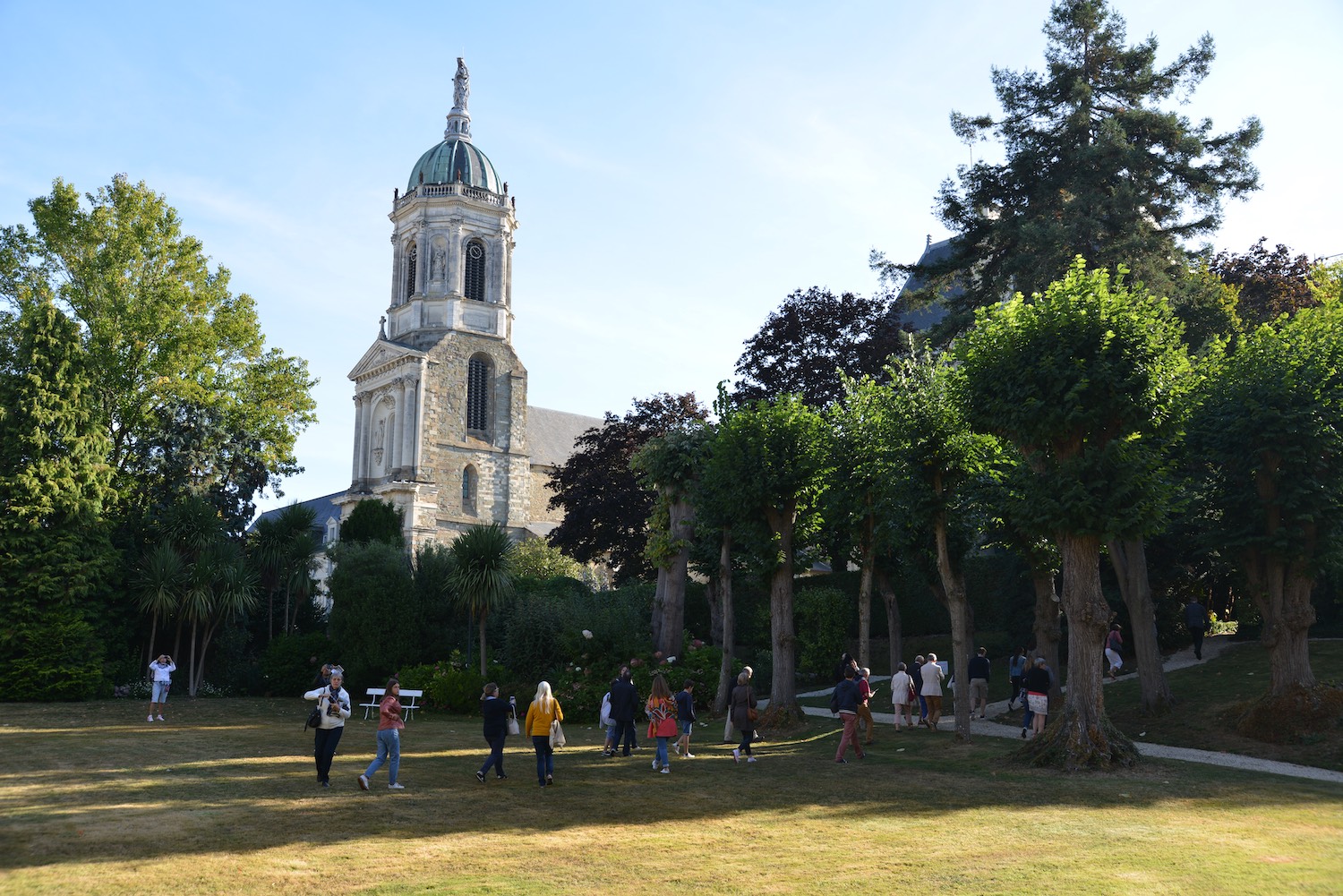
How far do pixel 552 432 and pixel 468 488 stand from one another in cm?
1622

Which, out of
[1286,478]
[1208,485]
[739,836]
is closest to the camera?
[739,836]

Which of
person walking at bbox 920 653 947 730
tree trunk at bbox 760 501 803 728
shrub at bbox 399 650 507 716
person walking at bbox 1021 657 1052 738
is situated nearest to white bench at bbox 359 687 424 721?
shrub at bbox 399 650 507 716

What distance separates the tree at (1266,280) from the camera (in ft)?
104

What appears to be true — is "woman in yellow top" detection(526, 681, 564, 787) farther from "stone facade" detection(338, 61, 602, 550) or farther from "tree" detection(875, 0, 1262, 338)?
"stone facade" detection(338, 61, 602, 550)

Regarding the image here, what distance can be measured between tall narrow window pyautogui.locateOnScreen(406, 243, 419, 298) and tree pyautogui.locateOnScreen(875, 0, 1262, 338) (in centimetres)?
4628

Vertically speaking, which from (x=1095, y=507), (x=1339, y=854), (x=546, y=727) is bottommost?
(x=1339, y=854)

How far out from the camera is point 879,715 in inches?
1020

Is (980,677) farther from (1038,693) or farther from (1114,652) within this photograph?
(1114,652)

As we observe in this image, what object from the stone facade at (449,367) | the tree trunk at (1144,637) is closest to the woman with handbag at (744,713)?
the tree trunk at (1144,637)

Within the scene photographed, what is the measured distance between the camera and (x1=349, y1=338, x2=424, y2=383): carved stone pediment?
215ft

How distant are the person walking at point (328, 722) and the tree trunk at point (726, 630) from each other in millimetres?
11370

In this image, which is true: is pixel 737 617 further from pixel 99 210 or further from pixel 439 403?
pixel 439 403

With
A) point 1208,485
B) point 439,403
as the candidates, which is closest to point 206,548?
point 1208,485

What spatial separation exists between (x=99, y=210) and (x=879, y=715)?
2680 cm
